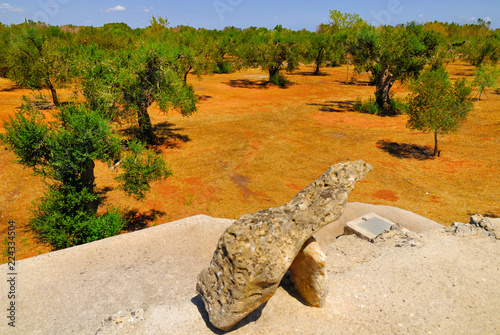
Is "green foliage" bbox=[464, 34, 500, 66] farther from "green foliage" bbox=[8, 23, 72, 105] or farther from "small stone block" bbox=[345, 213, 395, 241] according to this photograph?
"green foliage" bbox=[8, 23, 72, 105]

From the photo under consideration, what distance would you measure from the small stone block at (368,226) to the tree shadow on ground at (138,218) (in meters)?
8.55

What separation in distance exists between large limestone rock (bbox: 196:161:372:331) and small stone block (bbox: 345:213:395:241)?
577cm

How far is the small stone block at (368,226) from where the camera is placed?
1191cm

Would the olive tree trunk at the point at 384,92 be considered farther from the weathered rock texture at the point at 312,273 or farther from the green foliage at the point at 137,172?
the weathered rock texture at the point at 312,273

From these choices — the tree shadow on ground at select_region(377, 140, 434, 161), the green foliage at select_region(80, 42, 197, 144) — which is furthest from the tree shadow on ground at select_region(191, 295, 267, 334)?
the tree shadow on ground at select_region(377, 140, 434, 161)

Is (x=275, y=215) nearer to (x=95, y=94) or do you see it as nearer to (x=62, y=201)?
(x=62, y=201)

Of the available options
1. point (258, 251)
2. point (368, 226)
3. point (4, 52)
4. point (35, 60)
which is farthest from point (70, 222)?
point (4, 52)

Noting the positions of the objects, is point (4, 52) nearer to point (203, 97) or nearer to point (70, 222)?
point (203, 97)

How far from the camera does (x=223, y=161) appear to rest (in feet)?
69.4

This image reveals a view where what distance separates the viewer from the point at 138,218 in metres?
14.9

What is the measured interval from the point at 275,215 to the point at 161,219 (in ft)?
31.2

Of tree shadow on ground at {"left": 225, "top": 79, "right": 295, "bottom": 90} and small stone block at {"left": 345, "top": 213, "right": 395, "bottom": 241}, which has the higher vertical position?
tree shadow on ground at {"left": 225, "top": 79, "right": 295, "bottom": 90}

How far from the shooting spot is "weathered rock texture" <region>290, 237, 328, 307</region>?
7191mm

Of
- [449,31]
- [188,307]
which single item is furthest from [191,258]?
[449,31]
